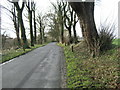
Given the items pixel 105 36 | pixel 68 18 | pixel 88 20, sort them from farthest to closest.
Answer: pixel 68 18
pixel 88 20
pixel 105 36

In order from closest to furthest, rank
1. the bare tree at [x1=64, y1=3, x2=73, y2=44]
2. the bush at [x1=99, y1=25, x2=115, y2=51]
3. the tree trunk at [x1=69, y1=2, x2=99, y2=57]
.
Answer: the bush at [x1=99, y1=25, x2=115, y2=51], the tree trunk at [x1=69, y1=2, x2=99, y2=57], the bare tree at [x1=64, y1=3, x2=73, y2=44]

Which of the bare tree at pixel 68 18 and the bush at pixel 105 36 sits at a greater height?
the bare tree at pixel 68 18

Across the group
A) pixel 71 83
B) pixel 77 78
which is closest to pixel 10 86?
pixel 71 83

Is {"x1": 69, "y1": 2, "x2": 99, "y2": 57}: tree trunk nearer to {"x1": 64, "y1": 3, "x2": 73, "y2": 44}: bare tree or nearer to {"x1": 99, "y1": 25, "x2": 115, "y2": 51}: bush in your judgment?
{"x1": 99, "y1": 25, "x2": 115, "y2": 51}: bush

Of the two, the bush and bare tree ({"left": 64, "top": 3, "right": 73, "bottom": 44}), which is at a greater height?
bare tree ({"left": 64, "top": 3, "right": 73, "bottom": 44})

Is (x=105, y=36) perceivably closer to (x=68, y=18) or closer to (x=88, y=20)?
(x=88, y=20)

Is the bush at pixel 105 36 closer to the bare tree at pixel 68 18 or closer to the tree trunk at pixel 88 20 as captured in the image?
the tree trunk at pixel 88 20

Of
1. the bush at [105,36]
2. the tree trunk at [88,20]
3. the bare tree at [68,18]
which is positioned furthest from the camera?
the bare tree at [68,18]

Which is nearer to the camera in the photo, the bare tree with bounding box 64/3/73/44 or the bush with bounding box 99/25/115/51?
the bush with bounding box 99/25/115/51

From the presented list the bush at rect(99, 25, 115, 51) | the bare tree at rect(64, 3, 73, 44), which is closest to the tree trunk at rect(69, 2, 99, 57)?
the bush at rect(99, 25, 115, 51)

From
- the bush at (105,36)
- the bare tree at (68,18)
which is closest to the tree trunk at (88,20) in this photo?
the bush at (105,36)

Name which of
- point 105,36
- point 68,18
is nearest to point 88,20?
point 105,36

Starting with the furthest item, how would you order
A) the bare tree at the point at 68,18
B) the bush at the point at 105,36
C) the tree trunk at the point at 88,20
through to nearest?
1. the bare tree at the point at 68,18
2. the tree trunk at the point at 88,20
3. the bush at the point at 105,36

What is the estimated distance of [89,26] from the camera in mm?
9766
